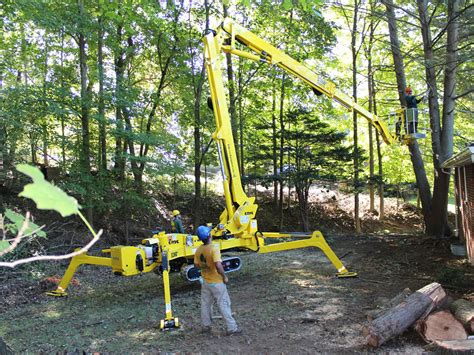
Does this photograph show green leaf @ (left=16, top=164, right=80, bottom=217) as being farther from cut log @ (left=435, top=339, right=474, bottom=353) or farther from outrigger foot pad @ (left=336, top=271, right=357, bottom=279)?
outrigger foot pad @ (left=336, top=271, right=357, bottom=279)

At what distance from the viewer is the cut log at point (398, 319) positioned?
5793 millimetres

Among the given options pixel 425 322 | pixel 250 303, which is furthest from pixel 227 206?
pixel 425 322

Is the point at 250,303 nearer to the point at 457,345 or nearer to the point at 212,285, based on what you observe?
the point at 212,285

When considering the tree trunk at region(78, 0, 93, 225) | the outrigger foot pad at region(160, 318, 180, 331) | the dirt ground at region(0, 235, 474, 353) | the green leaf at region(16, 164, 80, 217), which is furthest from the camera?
the tree trunk at region(78, 0, 93, 225)

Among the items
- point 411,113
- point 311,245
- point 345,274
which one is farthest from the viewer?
point 411,113

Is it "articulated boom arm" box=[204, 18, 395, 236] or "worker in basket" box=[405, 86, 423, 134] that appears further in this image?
"worker in basket" box=[405, 86, 423, 134]

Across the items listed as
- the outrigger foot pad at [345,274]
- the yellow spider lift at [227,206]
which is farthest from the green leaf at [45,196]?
the outrigger foot pad at [345,274]

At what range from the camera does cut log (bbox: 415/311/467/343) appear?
5.72m

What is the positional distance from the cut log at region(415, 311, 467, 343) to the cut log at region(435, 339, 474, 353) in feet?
1.31

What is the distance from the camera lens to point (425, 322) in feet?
19.6

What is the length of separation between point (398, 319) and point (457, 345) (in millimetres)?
942

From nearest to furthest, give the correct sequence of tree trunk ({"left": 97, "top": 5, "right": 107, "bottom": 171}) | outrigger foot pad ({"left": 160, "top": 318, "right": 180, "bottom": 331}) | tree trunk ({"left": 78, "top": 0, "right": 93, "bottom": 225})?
outrigger foot pad ({"left": 160, "top": 318, "right": 180, "bottom": 331}) → tree trunk ({"left": 78, "top": 0, "right": 93, "bottom": 225}) → tree trunk ({"left": 97, "top": 5, "right": 107, "bottom": 171})

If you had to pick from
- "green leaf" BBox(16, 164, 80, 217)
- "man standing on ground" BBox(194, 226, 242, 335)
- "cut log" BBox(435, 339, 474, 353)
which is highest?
"green leaf" BBox(16, 164, 80, 217)

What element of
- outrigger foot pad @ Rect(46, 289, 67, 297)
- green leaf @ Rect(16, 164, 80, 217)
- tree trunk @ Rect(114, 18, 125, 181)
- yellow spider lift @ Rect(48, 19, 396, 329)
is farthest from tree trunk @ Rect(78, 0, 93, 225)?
green leaf @ Rect(16, 164, 80, 217)
